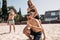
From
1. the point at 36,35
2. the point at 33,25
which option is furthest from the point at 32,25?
the point at 36,35

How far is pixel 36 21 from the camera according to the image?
315cm

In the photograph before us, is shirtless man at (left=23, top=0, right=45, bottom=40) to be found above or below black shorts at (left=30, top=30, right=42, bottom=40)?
above

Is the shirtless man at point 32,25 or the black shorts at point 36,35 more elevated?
the shirtless man at point 32,25

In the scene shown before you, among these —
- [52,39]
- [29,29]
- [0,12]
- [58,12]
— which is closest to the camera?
[29,29]

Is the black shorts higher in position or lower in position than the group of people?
lower

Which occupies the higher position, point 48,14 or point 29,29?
point 29,29

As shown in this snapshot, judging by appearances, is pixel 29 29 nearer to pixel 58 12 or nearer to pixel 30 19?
pixel 30 19

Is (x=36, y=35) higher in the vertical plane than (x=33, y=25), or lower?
lower

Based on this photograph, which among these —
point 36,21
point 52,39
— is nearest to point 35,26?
point 36,21

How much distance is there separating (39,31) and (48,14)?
211ft

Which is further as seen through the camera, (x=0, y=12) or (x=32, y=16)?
(x=0, y=12)

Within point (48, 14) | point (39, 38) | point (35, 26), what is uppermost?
point (35, 26)

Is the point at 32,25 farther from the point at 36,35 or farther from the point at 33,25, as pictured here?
the point at 36,35

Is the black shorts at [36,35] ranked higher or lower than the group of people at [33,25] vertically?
lower
